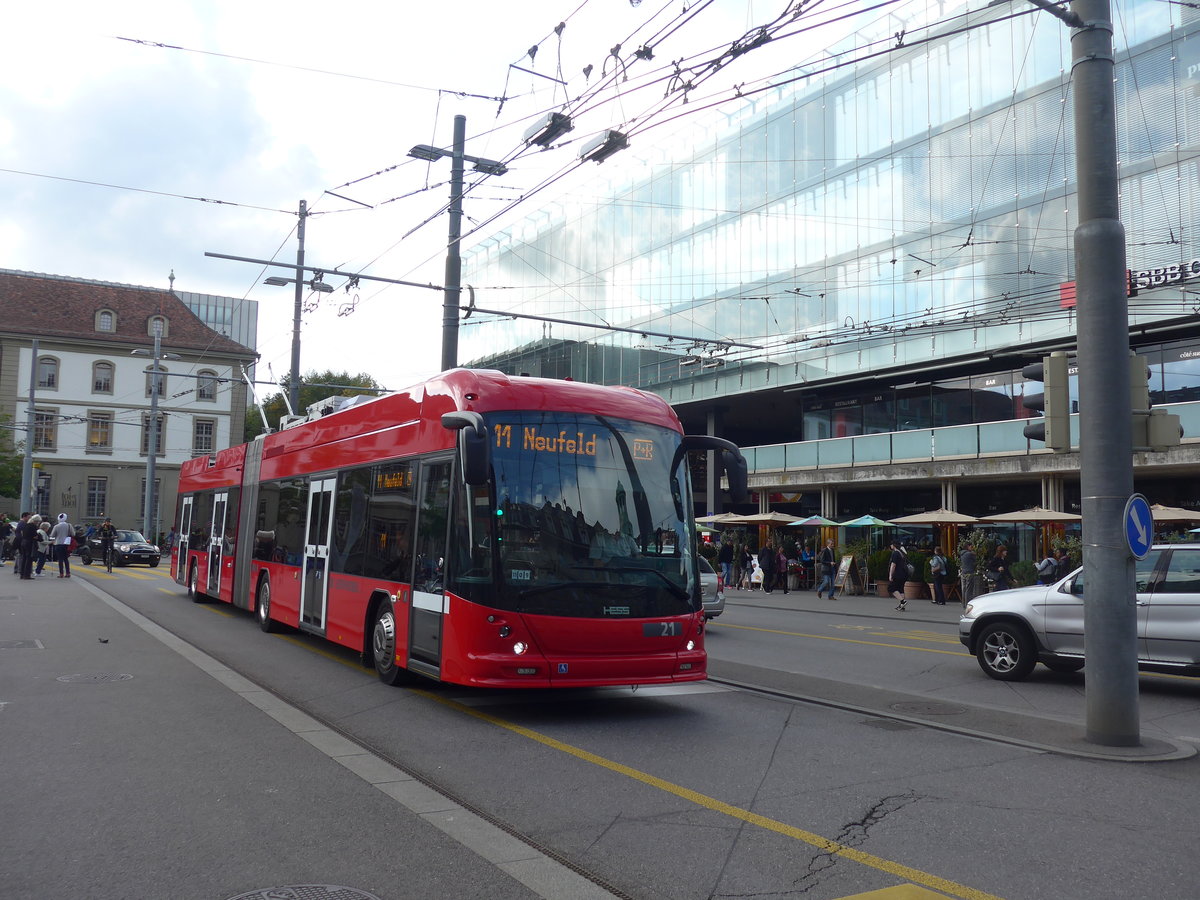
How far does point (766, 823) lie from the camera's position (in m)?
5.73

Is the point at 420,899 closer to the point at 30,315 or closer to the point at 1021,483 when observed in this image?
the point at 1021,483

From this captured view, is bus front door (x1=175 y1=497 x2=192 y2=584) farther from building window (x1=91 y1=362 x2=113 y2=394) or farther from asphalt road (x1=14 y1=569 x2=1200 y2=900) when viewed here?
building window (x1=91 y1=362 x2=113 y2=394)

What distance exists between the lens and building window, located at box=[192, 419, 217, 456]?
215ft

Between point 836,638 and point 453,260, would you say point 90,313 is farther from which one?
point 836,638

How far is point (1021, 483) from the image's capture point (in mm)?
32562

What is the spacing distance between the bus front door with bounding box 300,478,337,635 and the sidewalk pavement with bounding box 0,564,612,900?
276cm

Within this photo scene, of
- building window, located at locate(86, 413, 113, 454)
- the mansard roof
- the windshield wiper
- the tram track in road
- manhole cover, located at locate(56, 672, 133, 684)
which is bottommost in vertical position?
the tram track in road

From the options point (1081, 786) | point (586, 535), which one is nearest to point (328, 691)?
point (586, 535)

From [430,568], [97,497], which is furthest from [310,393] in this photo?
[430,568]

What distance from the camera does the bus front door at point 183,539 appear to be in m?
21.7

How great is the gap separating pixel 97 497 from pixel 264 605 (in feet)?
175

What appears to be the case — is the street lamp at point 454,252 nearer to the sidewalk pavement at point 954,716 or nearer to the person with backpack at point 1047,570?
the sidewalk pavement at point 954,716

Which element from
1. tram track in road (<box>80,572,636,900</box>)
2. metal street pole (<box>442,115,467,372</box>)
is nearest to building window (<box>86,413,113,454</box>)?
metal street pole (<box>442,115,467,372</box>)

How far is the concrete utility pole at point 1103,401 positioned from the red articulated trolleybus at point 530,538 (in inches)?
118
